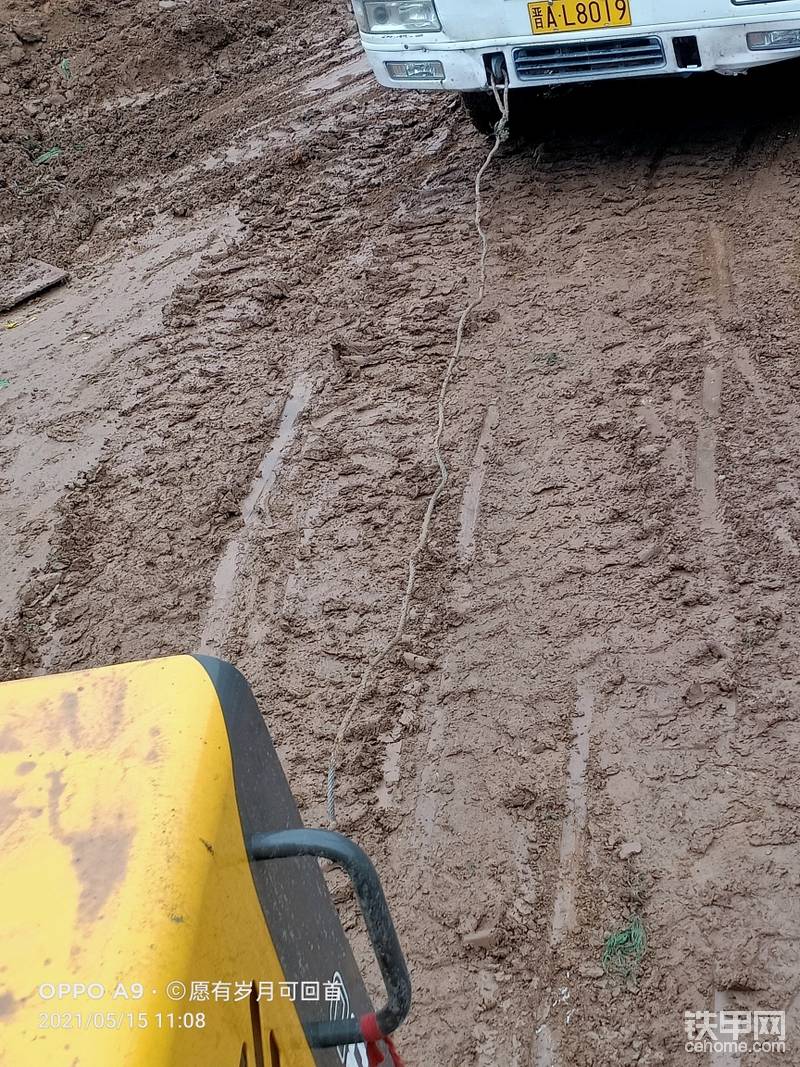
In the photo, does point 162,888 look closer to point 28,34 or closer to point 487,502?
point 487,502

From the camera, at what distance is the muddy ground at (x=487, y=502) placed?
8.73 ft

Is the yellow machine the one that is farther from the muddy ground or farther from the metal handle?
the muddy ground

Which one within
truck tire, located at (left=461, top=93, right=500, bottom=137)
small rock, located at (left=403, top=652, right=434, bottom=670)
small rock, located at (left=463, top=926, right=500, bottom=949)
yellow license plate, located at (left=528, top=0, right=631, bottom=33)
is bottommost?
small rock, located at (left=463, top=926, right=500, bottom=949)

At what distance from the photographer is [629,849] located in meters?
2.73

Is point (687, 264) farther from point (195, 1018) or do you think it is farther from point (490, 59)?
point (195, 1018)

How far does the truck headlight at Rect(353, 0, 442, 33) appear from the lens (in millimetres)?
5184

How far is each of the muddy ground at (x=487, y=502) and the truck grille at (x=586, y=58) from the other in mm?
615

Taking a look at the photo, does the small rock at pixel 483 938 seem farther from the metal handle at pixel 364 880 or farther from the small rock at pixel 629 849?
the metal handle at pixel 364 880

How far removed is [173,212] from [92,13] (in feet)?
12.6

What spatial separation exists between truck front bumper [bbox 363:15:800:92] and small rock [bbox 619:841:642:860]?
12.0 ft

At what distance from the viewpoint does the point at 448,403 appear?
4410mm

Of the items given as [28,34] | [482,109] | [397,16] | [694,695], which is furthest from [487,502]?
[28,34]

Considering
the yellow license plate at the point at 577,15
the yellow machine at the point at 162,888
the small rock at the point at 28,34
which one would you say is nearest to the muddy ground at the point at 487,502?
the yellow license plate at the point at 577,15

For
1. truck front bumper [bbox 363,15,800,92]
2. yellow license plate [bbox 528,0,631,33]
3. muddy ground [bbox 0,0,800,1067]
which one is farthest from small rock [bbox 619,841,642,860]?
yellow license plate [bbox 528,0,631,33]
